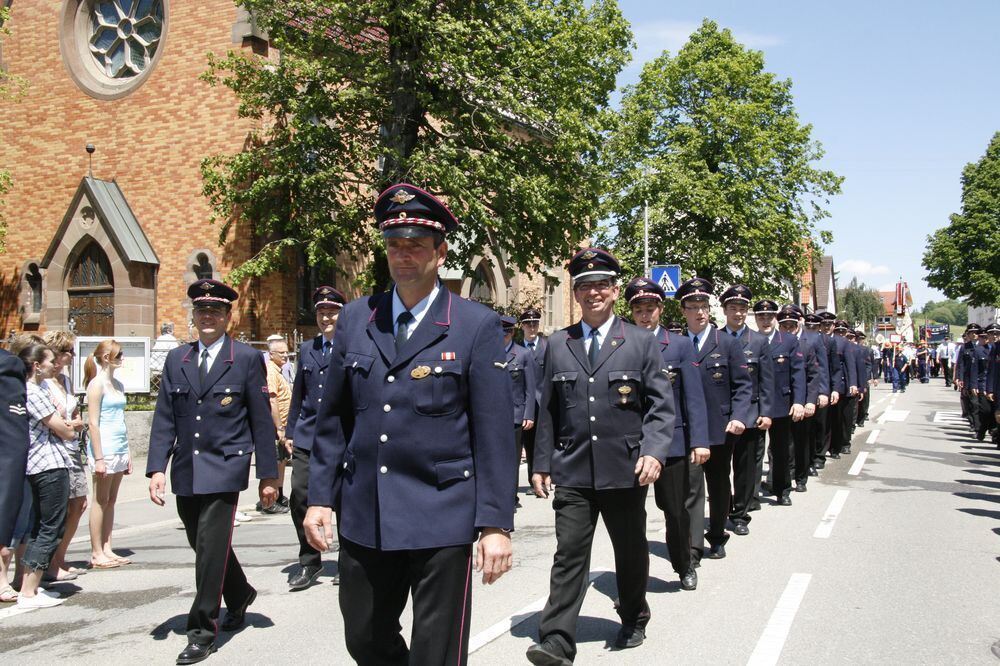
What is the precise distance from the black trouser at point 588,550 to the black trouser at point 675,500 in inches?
42.8

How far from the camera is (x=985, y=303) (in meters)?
50.0

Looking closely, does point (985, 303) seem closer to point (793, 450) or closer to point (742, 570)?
point (793, 450)

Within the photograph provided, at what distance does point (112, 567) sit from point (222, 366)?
11.0ft

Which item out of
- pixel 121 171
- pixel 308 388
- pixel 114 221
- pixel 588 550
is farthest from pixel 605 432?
pixel 121 171

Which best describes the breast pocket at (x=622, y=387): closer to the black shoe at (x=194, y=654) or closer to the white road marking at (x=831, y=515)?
the black shoe at (x=194, y=654)

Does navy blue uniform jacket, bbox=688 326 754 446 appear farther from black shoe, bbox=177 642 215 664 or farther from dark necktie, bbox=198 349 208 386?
black shoe, bbox=177 642 215 664

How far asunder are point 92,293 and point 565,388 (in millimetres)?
21091

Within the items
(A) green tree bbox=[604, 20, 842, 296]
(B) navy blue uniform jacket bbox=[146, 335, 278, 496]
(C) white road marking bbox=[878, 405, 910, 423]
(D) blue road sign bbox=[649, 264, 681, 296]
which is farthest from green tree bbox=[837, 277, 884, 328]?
(B) navy blue uniform jacket bbox=[146, 335, 278, 496]

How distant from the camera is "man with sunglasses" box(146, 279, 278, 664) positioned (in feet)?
18.0

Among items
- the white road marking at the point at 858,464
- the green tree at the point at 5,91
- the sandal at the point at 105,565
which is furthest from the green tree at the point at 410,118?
the sandal at the point at 105,565

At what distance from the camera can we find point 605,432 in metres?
5.41

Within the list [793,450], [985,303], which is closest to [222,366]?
[793,450]

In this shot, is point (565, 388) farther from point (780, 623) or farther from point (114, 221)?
point (114, 221)

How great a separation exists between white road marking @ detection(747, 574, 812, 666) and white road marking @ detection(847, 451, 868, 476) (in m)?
7.52
